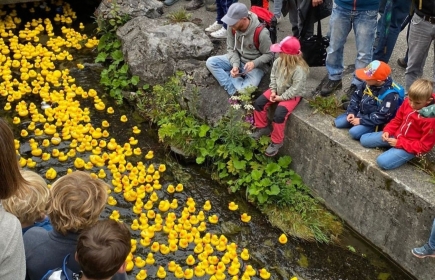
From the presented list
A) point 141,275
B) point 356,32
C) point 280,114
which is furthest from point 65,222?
point 356,32

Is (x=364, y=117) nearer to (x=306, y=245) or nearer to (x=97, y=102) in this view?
(x=306, y=245)

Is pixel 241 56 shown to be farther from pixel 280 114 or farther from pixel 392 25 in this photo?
pixel 392 25

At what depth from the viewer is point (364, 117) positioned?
5.43m

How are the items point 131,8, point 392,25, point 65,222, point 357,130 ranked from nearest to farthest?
point 65,222 → point 357,130 → point 392,25 → point 131,8

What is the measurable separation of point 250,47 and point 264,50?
0.61ft

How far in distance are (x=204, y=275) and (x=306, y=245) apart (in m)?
1.18

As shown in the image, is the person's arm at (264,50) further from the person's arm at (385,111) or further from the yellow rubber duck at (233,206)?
the yellow rubber duck at (233,206)

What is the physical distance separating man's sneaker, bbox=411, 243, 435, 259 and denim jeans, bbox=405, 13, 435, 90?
1.92 meters

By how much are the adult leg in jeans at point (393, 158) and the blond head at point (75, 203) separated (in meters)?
2.84

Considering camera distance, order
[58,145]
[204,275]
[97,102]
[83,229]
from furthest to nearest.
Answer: [97,102] → [58,145] → [204,275] → [83,229]

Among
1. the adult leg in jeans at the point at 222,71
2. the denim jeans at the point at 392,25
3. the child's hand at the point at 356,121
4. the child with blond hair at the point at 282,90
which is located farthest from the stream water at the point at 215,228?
the denim jeans at the point at 392,25

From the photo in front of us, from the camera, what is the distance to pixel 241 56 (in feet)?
21.2

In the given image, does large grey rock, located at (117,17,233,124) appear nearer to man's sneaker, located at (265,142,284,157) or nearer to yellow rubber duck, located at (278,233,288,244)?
man's sneaker, located at (265,142,284,157)

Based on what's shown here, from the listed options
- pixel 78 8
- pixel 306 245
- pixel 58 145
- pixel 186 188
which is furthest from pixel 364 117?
pixel 78 8
